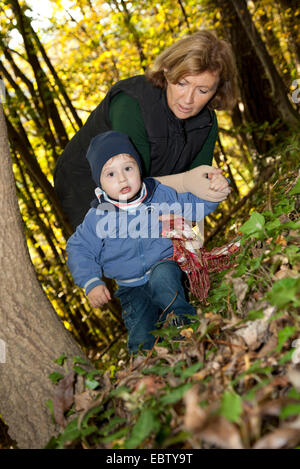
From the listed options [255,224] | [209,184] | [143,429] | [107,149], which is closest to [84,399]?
[143,429]

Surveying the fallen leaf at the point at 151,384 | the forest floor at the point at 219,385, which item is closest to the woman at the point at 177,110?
the forest floor at the point at 219,385

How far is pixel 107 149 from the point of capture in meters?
2.46

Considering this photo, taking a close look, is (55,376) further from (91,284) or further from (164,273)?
(164,273)

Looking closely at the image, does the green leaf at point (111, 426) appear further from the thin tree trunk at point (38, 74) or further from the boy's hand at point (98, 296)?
the thin tree trunk at point (38, 74)

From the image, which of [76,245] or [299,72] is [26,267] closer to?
[76,245]

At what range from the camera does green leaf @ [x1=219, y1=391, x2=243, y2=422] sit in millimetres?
1020

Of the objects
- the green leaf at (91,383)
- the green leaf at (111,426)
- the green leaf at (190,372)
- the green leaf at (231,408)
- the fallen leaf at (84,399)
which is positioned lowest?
the green leaf at (111,426)

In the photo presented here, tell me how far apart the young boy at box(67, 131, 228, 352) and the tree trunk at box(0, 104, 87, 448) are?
561 mm

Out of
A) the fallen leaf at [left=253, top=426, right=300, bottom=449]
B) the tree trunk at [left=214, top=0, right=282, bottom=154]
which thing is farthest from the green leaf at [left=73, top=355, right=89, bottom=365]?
the tree trunk at [left=214, top=0, right=282, bottom=154]

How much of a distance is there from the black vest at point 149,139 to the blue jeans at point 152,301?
2.73 ft

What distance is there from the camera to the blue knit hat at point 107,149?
8.09 feet

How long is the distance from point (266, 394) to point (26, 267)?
1219 mm

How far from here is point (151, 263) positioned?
261 cm

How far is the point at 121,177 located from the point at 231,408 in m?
1.69
